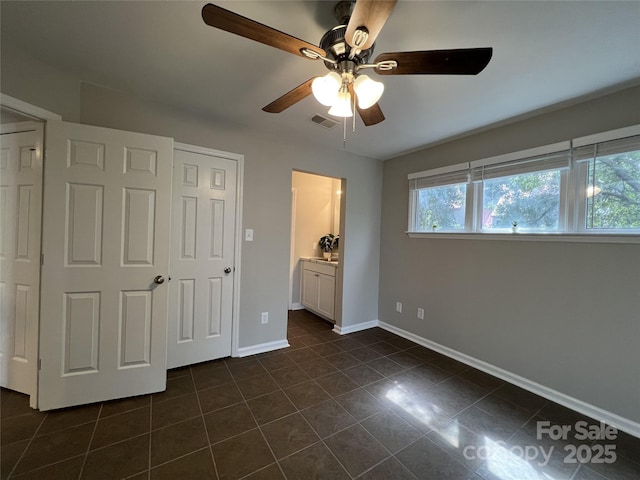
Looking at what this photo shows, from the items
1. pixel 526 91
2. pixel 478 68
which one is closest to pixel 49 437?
pixel 478 68

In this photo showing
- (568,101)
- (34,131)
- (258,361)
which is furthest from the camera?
(258,361)

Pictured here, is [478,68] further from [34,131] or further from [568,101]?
[34,131]

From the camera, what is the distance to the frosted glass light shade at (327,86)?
47.6 inches

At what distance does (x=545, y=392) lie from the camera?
2.10 meters

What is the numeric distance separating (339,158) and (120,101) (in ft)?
7.31

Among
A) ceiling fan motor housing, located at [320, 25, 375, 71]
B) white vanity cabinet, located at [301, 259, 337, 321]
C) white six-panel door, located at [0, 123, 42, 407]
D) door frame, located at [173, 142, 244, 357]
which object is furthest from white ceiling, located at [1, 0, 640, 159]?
white vanity cabinet, located at [301, 259, 337, 321]

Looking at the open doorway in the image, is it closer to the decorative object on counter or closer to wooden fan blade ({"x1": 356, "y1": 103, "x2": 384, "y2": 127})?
the decorative object on counter

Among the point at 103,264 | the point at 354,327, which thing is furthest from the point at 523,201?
the point at 103,264

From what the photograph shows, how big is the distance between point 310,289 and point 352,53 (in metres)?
3.42

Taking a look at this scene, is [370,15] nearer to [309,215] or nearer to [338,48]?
[338,48]

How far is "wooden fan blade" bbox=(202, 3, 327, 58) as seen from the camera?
91 centimetres

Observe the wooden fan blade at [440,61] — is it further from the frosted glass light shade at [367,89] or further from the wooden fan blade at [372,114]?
the wooden fan blade at [372,114]

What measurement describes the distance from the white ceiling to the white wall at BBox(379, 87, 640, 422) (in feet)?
0.81

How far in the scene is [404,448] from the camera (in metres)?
1.55
